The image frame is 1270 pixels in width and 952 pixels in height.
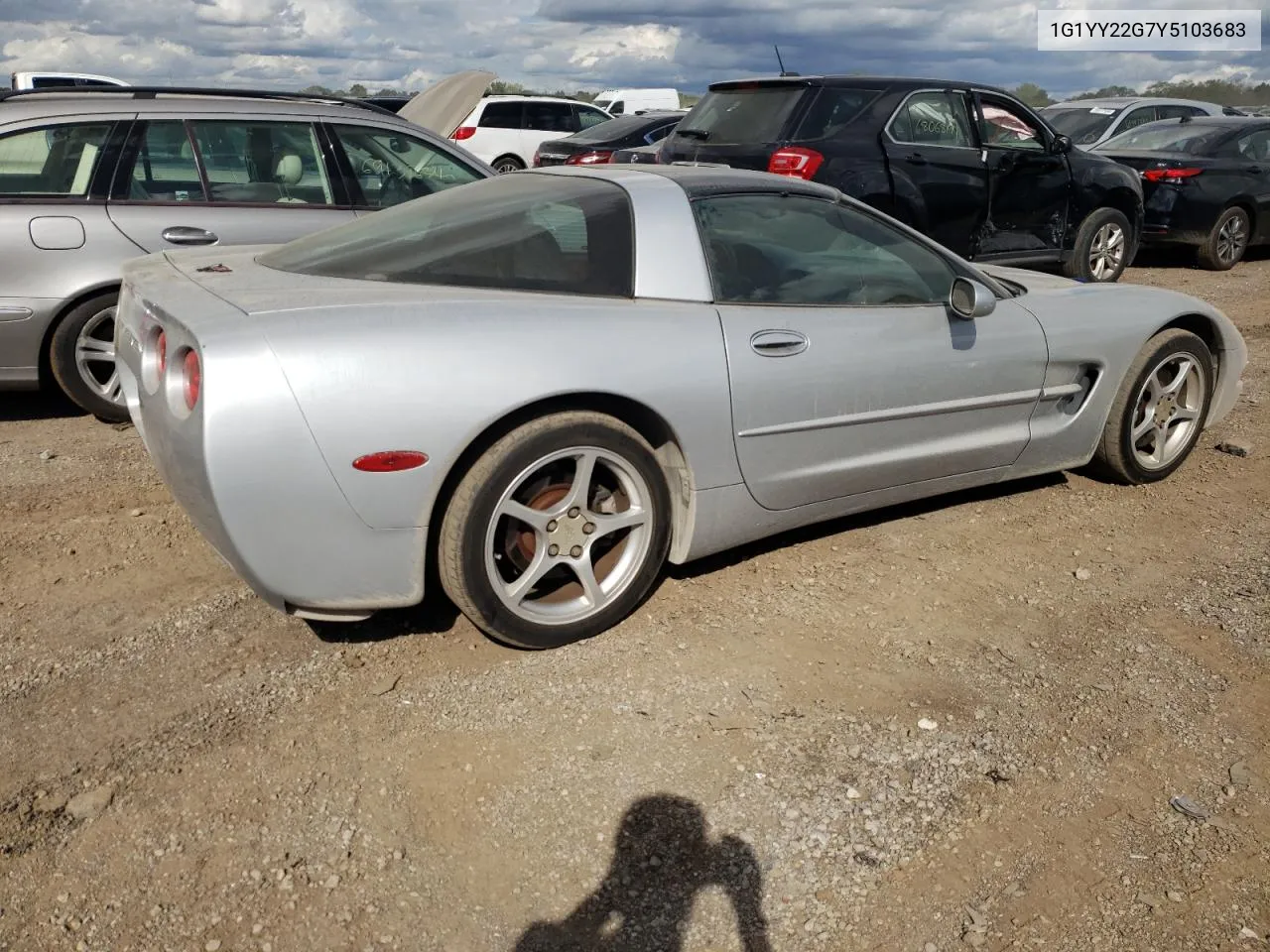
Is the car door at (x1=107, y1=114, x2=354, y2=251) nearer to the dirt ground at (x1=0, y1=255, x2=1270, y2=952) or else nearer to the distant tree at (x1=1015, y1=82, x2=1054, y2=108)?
the dirt ground at (x1=0, y1=255, x2=1270, y2=952)

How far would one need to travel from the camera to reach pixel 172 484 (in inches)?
122

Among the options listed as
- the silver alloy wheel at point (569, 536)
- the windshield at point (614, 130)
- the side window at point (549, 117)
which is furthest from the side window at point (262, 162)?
the side window at point (549, 117)

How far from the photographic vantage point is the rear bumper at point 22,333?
16.8 feet

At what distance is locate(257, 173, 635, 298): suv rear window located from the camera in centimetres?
338

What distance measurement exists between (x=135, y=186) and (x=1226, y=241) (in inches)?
395

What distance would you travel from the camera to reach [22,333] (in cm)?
517

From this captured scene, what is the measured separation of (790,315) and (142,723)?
7.44ft

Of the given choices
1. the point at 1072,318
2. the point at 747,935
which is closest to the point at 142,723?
the point at 747,935

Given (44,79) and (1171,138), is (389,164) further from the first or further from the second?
(44,79)

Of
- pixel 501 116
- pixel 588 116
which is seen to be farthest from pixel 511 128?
pixel 588 116

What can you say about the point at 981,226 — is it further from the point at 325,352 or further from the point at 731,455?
the point at 325,352

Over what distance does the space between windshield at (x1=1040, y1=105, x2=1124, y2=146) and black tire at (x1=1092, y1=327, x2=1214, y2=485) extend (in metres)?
10.8

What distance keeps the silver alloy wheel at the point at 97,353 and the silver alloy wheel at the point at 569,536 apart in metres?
2.89

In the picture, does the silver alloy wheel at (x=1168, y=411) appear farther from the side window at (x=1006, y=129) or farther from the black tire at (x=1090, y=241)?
the black tire at (x=1090, y=241)
